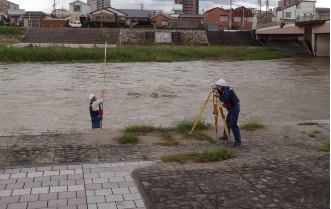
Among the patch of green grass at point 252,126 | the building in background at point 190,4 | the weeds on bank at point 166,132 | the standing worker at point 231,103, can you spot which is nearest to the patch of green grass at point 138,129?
the weeds on bank at point 166,132

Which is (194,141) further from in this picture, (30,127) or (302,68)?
(302,68)

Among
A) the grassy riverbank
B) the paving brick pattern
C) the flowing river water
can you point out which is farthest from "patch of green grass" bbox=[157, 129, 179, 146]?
the grassy riverbank

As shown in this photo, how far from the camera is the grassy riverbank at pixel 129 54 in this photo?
122ft

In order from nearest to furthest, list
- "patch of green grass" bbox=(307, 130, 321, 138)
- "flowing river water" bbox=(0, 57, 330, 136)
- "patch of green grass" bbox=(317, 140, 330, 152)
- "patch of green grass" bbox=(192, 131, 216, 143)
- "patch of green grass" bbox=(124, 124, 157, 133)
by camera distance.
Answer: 1. "patch of green grass" bbox=(317, 140, 330, 152)
2. "patch of green grass" bbox=(192, 131, 216, 143)
3. "patch of green grass" bbox=(307, 130, 321, 138)
4. "patch of green grass" bbox=(124, 124, 157, 133)
5. "flowing river water" bbox=(0, 57, 330, 136)

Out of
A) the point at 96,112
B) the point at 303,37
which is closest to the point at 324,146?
the point at 96,112

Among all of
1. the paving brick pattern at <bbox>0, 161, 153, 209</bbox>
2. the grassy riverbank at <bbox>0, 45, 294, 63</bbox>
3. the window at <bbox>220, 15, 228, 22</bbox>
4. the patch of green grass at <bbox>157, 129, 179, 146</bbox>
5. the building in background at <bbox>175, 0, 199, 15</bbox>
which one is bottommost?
the paving brick pattern at <bbox>0, 161, 153, 209</bbox>

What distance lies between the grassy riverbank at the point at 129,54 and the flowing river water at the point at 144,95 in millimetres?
5005

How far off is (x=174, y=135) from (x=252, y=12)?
72.7 meters

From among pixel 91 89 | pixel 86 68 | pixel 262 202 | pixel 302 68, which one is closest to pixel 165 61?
pixel 86 68

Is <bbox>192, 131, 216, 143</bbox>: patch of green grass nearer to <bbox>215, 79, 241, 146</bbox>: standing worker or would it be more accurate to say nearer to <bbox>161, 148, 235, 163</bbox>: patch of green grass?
<bbox>215, 79, 241, 146</bbox>: standing worker

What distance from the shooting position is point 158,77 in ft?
87.6

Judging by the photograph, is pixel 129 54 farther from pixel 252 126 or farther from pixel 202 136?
pixel 202 136

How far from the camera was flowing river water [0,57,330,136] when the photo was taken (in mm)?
13335

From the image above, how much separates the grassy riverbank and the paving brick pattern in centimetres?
3174
